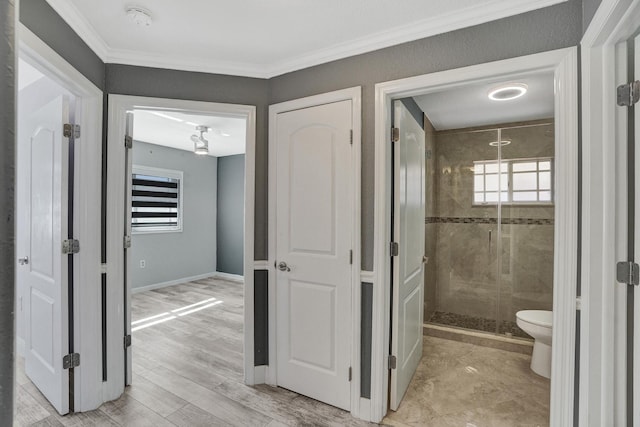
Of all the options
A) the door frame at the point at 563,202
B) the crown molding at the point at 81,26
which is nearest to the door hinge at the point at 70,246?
the crown molding at the point at 81,26

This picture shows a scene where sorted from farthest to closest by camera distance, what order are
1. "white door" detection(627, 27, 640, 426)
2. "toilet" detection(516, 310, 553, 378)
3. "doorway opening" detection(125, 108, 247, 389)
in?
"doorway opening" detection(125, 108, 247, 389) < "toilet" detection(516, 310, 553, 378) < "white door" detection(627, 27, 640, 426)

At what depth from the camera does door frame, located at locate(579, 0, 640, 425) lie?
1.28 meters

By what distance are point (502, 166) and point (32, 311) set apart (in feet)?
15.0

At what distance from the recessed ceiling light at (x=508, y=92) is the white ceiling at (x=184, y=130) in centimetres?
245

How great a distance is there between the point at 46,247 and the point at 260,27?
6.57 feet

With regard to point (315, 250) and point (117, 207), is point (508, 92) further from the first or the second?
point (117, 207)

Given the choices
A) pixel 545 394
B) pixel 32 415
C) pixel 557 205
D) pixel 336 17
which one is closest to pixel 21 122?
pixel 32 415

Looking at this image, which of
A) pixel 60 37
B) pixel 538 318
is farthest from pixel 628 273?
pixel 60 37

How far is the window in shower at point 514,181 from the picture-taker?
11.1 ft

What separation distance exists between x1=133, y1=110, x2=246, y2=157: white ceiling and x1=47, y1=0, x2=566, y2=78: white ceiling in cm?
108

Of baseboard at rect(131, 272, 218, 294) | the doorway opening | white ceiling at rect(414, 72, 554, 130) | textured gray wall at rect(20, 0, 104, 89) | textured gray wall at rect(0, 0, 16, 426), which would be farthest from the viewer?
baseboard at rect(131, 272, 218, 294)

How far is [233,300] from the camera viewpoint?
178 inches

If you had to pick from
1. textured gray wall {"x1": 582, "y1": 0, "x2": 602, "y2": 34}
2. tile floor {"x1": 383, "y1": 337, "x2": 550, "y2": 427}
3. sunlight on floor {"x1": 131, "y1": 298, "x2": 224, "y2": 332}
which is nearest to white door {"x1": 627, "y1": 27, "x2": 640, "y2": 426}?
textured gray wall {"x1": 582, "y1": 0, "x2": 602, "y2": 34}

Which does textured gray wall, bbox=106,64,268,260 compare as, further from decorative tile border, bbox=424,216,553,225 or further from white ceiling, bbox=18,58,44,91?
decorative tile border, bbox=424,216,553,225
